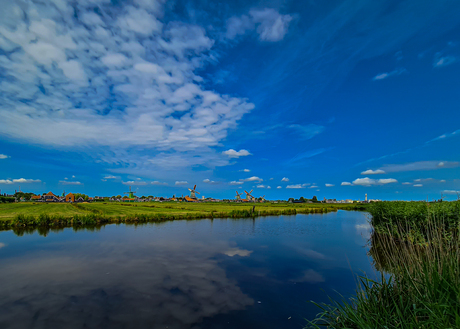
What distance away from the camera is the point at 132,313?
9352 mm

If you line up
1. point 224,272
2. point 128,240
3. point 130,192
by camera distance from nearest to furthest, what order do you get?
point 224,272 → point 128,240 → point 130,192

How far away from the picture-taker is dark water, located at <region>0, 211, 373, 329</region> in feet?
30.0

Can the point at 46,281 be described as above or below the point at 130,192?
below

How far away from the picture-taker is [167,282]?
12602 mm

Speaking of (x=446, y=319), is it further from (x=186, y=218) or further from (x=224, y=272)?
(x=186, y=218)

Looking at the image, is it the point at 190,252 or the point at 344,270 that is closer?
the point at 344,270

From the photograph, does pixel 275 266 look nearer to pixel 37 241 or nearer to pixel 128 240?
pixel 128 240

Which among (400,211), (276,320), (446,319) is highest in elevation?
(400,211)

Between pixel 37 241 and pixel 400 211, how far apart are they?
37219 millimetres

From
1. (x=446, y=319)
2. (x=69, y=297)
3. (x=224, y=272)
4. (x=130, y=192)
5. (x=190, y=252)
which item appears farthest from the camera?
(x=130, y=192)

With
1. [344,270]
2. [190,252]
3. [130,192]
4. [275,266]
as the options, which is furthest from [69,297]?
[130,192]

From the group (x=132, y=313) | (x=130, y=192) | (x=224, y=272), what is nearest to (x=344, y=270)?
(x=224, y=272)

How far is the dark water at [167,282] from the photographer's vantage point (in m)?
9.13

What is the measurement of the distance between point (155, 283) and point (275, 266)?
840 centimetres
